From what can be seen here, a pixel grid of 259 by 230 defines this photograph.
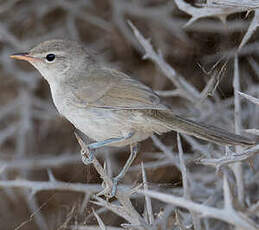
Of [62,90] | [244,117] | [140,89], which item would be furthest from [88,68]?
[244,117]

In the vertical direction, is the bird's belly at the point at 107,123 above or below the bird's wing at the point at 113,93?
below

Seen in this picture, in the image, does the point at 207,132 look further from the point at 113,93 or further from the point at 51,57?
the point at 51,57

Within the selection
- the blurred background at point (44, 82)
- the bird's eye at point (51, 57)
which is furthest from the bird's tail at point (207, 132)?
the blurred background at point (44, 82)

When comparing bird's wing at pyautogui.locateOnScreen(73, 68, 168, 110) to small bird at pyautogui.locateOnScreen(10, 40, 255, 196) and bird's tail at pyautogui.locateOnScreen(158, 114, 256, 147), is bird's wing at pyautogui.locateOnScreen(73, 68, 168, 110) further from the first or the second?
bird's tail at pyautogui.locateOnScreen(158, 114, 256, 147)

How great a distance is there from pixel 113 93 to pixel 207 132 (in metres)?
0.80

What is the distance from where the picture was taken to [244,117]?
3840 mm

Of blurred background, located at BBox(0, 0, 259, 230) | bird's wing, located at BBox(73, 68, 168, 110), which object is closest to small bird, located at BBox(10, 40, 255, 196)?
bird's wing, located at BBox(73, 68, 168, 110)

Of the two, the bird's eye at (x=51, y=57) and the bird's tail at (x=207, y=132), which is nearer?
the bird's tail at (x=207, y=132)

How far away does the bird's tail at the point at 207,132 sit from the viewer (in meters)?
2.39

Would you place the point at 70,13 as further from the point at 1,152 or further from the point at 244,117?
the point at 244,117

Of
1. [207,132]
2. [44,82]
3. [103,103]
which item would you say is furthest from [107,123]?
[44,82]

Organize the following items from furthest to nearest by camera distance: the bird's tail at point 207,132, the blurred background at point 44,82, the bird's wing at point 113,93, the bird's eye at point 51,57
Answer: the blurred background at point 44,82
the bird's eye at point 51,57
the bird's wing at point 113,93
the bird's tail at point 207,132

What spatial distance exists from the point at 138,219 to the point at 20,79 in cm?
297

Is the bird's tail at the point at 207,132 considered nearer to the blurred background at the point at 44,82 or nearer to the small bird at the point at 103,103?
the small bird at the point at 103,103
